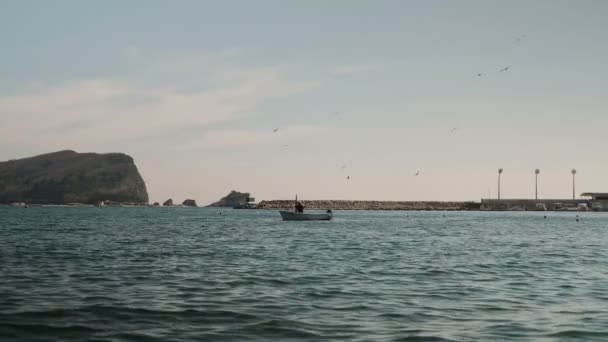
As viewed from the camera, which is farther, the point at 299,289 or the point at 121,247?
the point at 121,247

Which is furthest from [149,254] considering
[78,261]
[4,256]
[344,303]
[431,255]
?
[344,303]

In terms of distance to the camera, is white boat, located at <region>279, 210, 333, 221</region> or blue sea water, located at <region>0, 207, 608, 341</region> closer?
blue sea water, located at <region>0, 207, 608, 341</region>

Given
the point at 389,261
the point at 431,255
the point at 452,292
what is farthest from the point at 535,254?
the point at 452,292

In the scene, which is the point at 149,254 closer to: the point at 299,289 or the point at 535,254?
the point at 299,289

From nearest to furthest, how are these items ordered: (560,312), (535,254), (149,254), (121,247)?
(560,312) < (149,254) < (535,254) < (121,247)

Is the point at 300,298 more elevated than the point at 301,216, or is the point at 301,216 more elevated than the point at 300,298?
the point at 301,216

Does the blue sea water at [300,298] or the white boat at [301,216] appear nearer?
the blue sea water at [300,298]

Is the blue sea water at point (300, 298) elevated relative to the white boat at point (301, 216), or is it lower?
lower

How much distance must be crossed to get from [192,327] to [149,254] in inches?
1013

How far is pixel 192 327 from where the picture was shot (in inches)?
690

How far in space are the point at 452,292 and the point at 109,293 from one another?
12740 millimetres

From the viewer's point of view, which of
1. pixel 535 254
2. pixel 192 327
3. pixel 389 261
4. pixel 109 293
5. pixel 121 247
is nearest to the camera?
pixel 192 327

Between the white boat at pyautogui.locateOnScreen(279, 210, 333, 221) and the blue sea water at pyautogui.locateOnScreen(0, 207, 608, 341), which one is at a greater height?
the white boat at pyautogui.locateOnScreen(279, 210, 333, 221)

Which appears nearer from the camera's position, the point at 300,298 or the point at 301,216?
the point at 300,298
